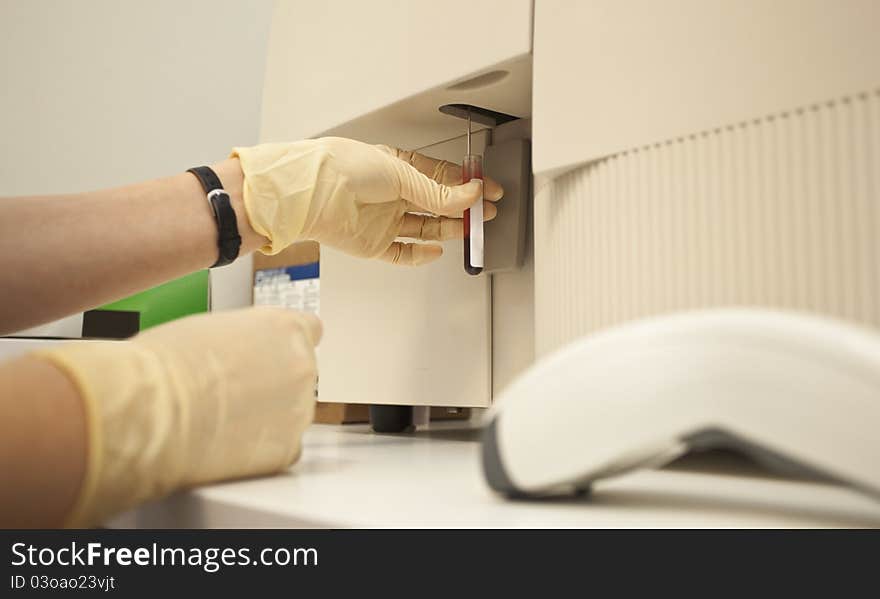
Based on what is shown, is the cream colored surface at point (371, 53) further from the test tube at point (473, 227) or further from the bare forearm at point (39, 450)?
the bare forearm at point (39, 450)

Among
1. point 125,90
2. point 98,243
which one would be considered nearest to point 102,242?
point 98,243

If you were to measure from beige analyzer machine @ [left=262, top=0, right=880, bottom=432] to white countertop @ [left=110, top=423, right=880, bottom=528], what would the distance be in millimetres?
92

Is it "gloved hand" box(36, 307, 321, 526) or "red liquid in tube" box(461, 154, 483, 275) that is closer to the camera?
"gloved hand" box(36, 307, 321, 526)

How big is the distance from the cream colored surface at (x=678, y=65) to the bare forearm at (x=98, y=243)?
33 centimetres

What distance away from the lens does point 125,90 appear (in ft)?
4.28

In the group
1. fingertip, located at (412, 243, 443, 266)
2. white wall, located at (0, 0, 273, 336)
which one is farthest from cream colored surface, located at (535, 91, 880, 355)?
white wall, located at (0, 0, 273, 336)

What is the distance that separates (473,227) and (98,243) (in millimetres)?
322

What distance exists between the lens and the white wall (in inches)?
47.5

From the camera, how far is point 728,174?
40 cm

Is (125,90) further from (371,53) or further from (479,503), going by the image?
(479,503)

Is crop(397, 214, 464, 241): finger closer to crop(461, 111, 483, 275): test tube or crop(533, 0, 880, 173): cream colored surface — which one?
crop(461, 111, 483, 275): test tube

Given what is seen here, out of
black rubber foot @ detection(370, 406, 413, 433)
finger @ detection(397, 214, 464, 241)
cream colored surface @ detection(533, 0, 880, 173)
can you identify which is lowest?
black rubber foot @ detection(370, 406, 413, 433)

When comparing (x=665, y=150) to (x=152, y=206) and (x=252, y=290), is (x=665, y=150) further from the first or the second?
(x=252, y=290)

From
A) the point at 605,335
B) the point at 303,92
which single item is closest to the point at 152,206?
the point at 303,92
